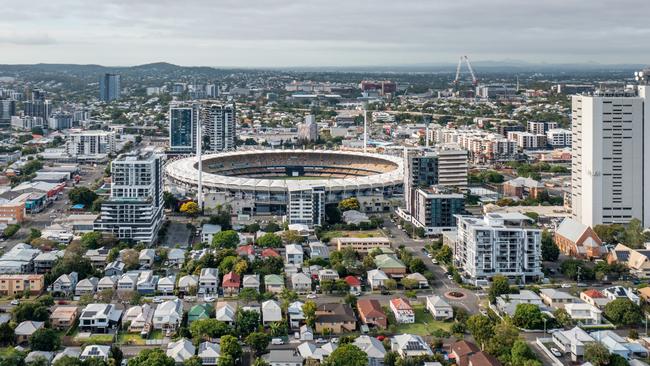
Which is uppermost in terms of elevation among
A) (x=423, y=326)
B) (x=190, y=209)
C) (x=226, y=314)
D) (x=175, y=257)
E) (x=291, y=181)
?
(x=291, y=181)

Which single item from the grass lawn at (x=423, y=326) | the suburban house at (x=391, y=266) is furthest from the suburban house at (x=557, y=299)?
the suburban house at (x=391, y=266)

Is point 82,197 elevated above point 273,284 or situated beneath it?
elevated above

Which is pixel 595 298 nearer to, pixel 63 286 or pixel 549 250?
pixel 549 250

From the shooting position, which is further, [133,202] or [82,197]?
[82,197]

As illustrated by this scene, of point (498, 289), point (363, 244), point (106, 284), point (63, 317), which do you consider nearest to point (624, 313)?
point (498, 289)

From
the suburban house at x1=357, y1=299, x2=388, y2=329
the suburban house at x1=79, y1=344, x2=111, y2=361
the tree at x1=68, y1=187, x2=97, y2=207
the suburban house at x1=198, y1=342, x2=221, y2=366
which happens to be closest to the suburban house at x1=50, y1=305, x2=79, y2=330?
the suburban house at x1=79, y1=344, x2=111, y2=361

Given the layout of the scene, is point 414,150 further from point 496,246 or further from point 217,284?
point 217,284
